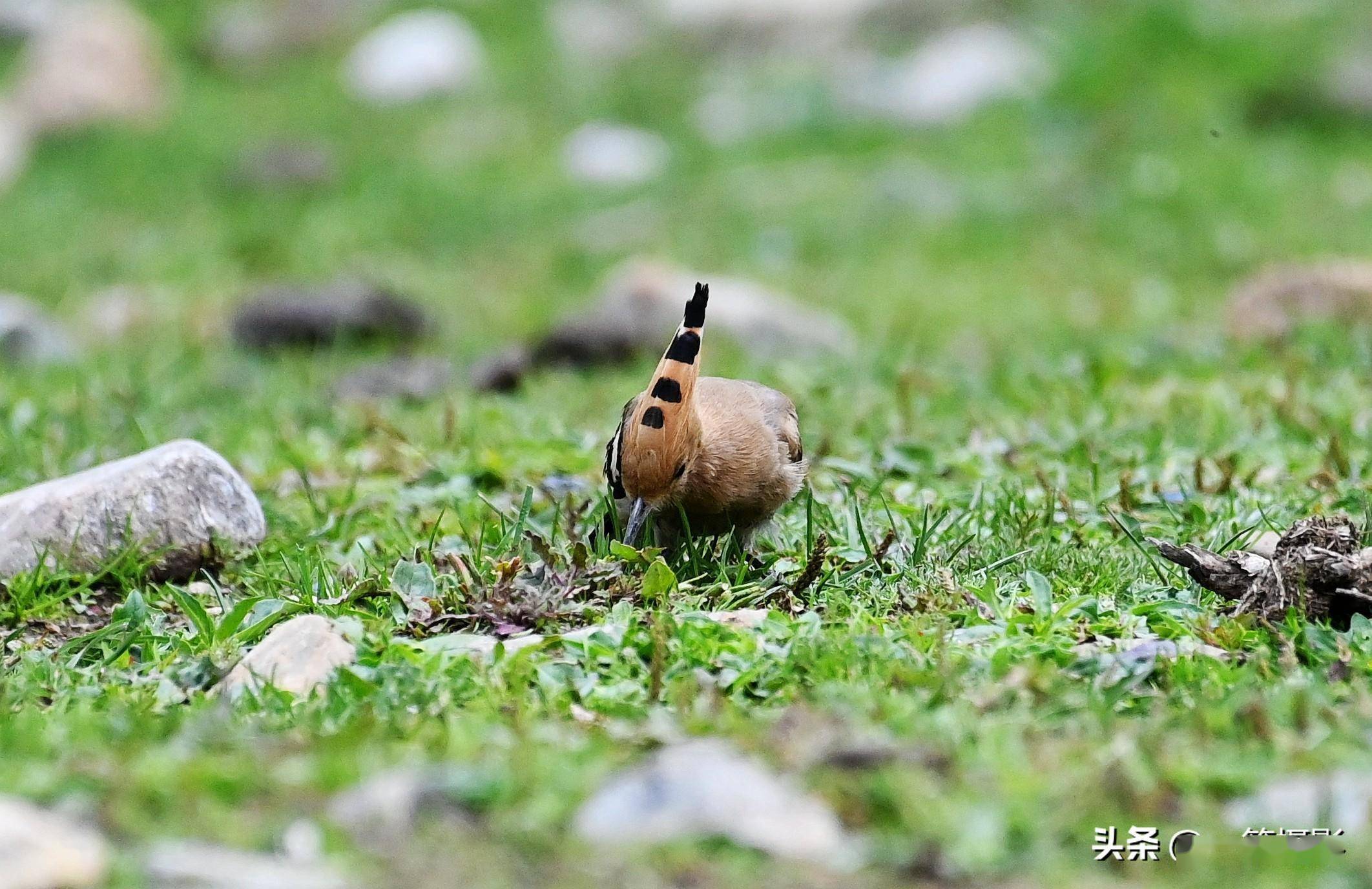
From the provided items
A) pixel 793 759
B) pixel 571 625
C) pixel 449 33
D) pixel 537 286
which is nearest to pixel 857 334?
pixel 537 286

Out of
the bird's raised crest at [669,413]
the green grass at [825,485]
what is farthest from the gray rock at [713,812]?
the bird's raised crest at [669,413]

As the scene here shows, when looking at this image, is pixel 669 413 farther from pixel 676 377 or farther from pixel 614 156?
pixel 614 156

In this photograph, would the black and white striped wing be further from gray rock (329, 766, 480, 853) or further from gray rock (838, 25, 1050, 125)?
gray rock (838, 25, 1050, 125)

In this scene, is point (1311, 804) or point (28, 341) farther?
point (28, 341)

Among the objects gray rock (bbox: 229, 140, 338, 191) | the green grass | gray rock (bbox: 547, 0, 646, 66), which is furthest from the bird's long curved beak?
gray rock (bbox: 547, 0, 646, 66)

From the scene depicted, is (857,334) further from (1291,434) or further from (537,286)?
(1291,434)

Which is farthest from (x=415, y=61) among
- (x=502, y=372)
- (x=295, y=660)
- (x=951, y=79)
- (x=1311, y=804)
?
(x=1311, y=804)
